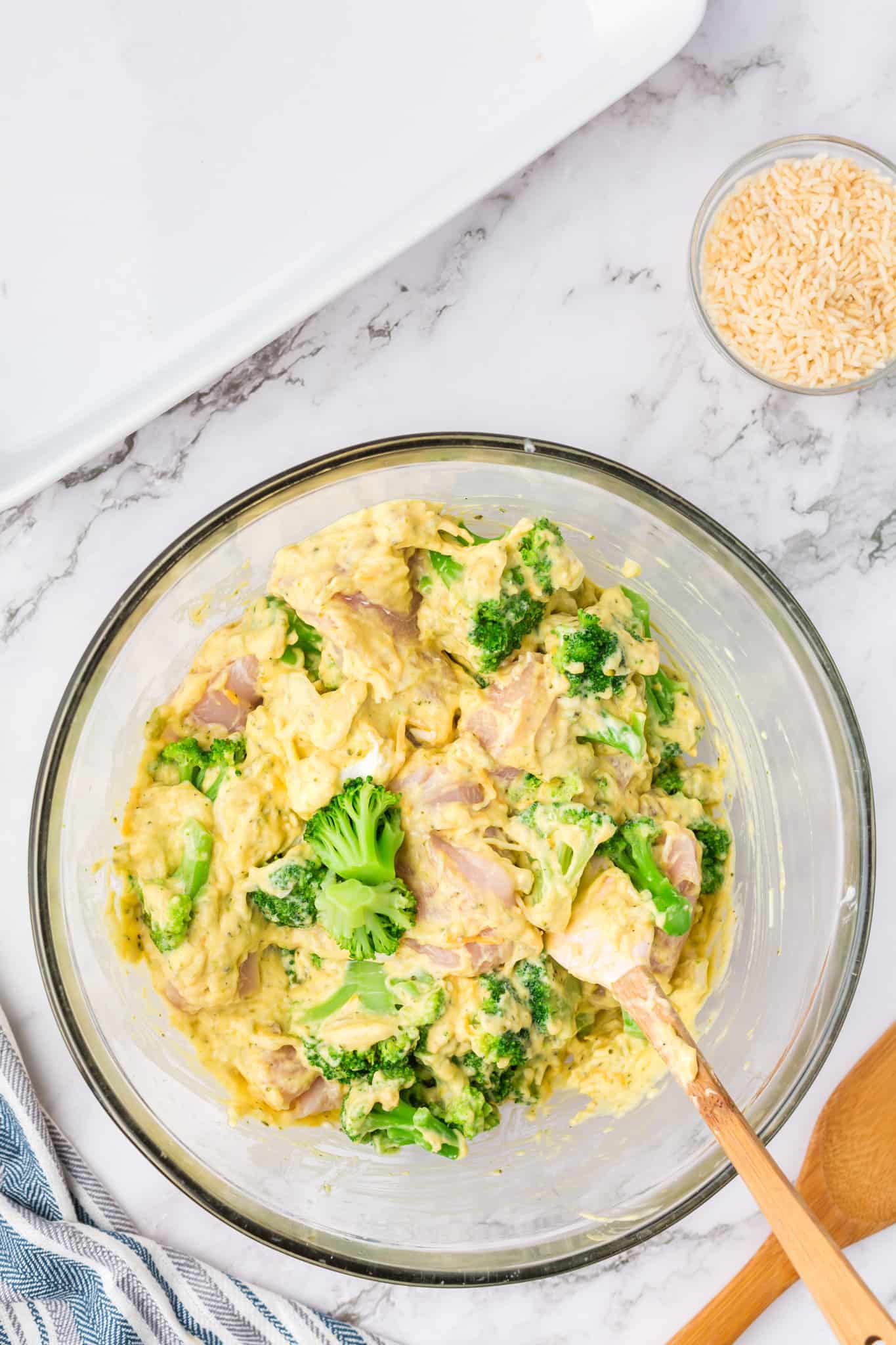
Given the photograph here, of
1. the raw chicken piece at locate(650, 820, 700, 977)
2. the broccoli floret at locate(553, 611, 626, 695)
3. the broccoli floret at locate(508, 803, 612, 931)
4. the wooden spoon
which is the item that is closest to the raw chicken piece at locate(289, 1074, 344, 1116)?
the broccoli floret at locate(508, 803, 612, 931)

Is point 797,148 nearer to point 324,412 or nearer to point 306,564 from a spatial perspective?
point 324,412

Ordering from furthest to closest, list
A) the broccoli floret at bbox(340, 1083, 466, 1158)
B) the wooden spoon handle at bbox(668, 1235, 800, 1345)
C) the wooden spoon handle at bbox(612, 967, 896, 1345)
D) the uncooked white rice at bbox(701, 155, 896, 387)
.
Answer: the wooden spoon handle at bbox(668, 1235, 800, 1345)
the uncooked white rice at bbox(701, 155, 896, 387)
the broccoli floret at bbox(340, 1083, 466, 1158)
the wooden spoon handle at bbox(612, 967, 896, 1345)

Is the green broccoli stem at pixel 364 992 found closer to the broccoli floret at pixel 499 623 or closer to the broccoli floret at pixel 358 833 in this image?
the broccoli floret at pixel 358 833

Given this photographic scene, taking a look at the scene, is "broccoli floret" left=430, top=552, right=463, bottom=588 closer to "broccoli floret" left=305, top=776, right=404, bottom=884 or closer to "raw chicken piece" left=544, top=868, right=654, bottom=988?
"broccoli floret" left=305, top=776, right=404, bottom=884

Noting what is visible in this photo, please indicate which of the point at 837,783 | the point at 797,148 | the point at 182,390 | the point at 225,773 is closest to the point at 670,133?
the point at 797,148

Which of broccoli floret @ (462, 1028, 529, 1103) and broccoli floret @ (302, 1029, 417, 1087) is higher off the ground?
broccoli floret @ (302, 1029, 417, 1087)

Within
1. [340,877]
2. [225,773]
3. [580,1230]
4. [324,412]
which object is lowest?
[580,1230]

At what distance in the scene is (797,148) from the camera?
7.93ft

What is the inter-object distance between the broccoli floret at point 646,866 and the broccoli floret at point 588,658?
10.6 inches

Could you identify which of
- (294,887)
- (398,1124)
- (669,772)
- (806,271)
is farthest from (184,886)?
Answer: (806,271)

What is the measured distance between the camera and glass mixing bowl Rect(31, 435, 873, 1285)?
7.23 ft

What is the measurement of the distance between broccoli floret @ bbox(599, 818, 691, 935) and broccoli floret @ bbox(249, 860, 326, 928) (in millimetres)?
551

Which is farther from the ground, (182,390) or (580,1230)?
(182,390)

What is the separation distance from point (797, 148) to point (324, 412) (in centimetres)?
118
